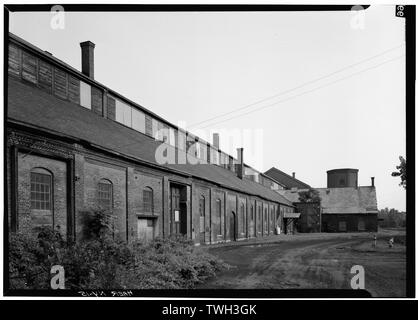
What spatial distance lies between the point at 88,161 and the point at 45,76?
4.41m

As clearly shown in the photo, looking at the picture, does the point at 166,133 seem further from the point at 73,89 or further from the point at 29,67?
the point at 29,67

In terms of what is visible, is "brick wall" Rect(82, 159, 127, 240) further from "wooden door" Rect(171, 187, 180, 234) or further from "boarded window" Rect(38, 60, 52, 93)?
"wooden door" Rect(171, 187, 180, 234)

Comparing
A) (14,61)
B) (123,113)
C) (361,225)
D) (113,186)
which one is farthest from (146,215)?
(361,225)

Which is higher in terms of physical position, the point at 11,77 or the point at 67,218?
the point at 11,77

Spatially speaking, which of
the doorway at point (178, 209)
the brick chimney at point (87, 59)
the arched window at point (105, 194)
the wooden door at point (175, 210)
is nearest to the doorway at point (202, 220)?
the doorway at point (178, 209)

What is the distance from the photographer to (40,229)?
10805 mm

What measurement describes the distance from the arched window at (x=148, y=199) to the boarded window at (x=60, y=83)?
17.7 ft

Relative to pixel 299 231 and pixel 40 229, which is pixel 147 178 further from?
pixel 299 231

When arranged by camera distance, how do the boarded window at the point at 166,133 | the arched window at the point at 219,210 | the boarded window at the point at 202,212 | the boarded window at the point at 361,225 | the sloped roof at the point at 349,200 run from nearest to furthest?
1. the boarded window at the point at 202,212
2. the boarded window at the point at 166,133
3. the arched window at the point at 219,210
4. the boarded window at the point at 361,225
5. the sloped roof at the point at 349,200

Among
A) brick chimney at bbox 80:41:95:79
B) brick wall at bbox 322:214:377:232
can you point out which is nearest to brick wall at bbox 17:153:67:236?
brick chimney at bbox 80:41:95:79

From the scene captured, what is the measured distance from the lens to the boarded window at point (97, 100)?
18.4m

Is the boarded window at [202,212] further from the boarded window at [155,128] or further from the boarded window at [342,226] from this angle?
the boarded window at [342,226]
